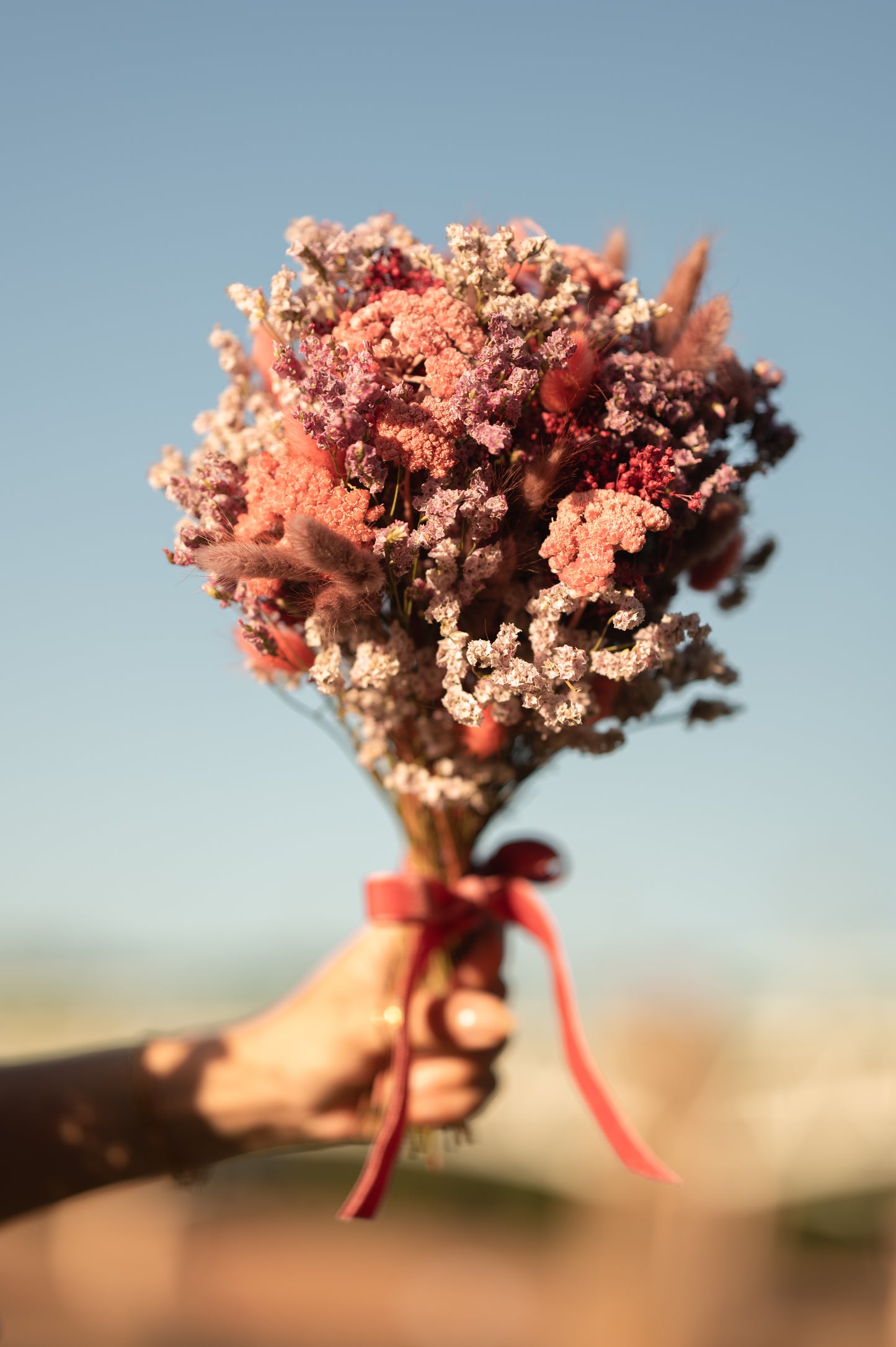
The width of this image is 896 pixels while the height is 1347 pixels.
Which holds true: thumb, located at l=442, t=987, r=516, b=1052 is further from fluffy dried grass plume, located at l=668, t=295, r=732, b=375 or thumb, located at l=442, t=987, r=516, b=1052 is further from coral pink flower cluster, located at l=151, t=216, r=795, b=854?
fluffy dried grass plume, located at l=668, t=295, r=732, b=375

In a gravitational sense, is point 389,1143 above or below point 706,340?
below

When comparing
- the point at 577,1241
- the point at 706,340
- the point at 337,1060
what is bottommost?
the point at 577,1241

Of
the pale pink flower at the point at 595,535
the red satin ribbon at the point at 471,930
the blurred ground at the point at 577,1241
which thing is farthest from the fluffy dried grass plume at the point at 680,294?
the blurred ground at the point at 577,1241

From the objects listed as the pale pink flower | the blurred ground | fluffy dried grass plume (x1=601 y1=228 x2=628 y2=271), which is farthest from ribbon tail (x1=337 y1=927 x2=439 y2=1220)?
the blurred ground

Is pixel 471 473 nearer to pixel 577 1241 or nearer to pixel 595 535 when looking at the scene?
pixel 595 535

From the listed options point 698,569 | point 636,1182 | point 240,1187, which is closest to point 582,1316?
point 636,1182

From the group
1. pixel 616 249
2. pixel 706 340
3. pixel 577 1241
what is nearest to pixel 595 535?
pixel 706 340
